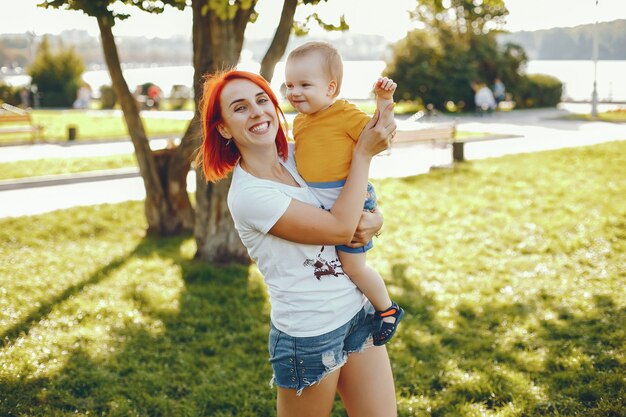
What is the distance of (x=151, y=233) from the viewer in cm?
814

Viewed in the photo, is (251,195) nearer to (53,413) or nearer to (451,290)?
(53,413)

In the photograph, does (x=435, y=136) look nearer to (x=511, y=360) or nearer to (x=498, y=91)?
(x=511, y=360)

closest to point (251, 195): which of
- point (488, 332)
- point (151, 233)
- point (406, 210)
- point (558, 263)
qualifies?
point (488, 332)

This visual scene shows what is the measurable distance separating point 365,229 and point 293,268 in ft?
1.03

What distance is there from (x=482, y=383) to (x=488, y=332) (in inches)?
37.6

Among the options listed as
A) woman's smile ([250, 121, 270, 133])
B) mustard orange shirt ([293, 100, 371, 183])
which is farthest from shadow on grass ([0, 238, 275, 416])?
woman's smile ([250, 121, 270, 133])

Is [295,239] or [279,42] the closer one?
[295,239]

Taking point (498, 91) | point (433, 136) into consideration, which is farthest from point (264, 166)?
point (498, 91)

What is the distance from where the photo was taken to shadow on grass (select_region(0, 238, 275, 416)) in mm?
4094

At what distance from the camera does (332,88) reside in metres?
2.52

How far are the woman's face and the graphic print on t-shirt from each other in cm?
48

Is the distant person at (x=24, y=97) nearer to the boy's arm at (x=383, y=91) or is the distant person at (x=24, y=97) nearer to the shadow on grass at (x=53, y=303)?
the shadow on grass at (x=53, y=303)

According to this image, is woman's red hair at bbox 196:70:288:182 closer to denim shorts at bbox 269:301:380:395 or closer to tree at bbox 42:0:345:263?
denim shorts at bbox 269:301:380:395

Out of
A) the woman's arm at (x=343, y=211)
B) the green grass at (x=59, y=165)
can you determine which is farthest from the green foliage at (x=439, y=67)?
the woman's arm at (x=343, y=211)
